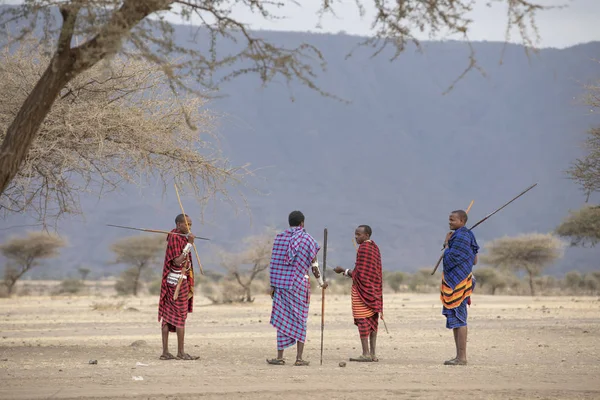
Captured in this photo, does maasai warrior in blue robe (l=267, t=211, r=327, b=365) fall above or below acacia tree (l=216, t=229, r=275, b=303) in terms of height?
below

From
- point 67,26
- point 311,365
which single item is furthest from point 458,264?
point 67,26

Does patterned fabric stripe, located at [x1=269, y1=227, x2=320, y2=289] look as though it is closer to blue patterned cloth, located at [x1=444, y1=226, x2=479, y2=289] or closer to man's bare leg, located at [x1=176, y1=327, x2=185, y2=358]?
man's bare leg, located at [x1=176, y1=327, x2=185, y2=358]

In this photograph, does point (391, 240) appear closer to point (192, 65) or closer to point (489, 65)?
point (489, 65)

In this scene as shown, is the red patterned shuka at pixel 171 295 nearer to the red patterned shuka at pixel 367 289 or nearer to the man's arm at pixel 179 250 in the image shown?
the man's arm at pixel 179 250

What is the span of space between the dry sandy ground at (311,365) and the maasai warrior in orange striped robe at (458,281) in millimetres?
435

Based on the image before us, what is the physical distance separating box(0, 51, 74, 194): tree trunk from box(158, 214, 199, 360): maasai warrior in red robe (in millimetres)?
4260

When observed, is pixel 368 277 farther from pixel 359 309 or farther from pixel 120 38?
pixel 120 38

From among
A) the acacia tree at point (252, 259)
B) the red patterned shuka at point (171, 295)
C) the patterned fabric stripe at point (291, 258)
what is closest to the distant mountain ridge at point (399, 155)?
the acacia tree at point (252, 259)

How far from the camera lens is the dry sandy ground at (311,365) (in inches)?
391

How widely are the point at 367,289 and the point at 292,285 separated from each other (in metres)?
1.24

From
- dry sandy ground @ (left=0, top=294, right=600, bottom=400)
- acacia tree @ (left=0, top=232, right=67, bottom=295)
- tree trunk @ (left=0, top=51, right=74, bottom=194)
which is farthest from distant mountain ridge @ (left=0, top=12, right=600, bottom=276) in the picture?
tree trunk @ (left=0, top=51, right=74, bottom=194)

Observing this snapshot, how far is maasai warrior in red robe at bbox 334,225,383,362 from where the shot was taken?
13.2 meters

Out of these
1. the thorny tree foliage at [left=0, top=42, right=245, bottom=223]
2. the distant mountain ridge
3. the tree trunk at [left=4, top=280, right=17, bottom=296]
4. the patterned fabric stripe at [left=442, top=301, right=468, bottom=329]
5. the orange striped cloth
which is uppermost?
the distant mountain ridge

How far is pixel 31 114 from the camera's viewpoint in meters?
8.77
